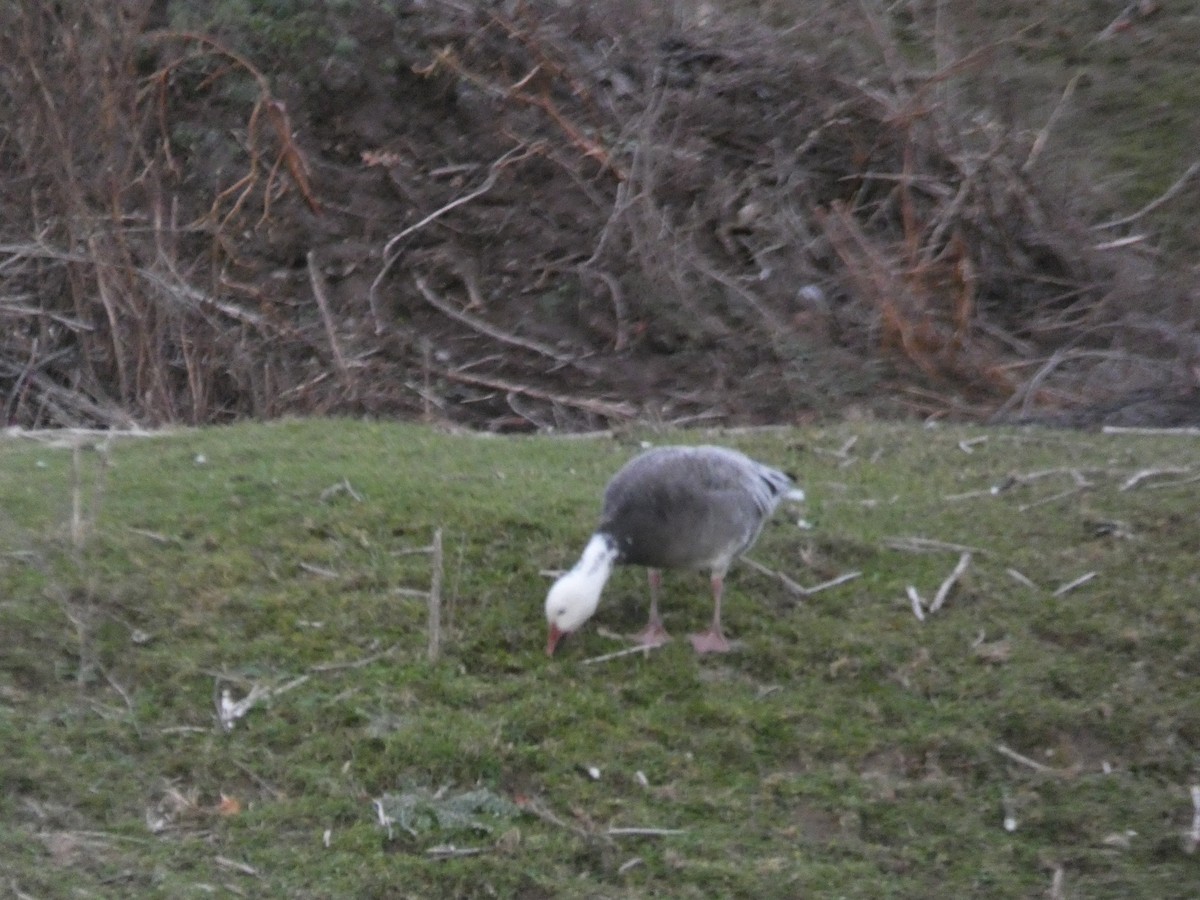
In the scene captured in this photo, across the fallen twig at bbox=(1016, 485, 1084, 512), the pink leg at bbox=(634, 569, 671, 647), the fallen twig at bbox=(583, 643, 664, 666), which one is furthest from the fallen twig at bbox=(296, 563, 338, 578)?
the fallen twig at bbox=(1016, 485, 1084, 512)

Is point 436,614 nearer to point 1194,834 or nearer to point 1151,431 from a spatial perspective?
point 1194,834

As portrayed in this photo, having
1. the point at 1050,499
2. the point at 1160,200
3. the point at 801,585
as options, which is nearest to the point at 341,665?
the point at 801,585

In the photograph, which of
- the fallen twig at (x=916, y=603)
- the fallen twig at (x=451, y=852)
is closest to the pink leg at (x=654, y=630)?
the fallen twig at (x=916, y=603)

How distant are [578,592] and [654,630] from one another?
43 centimetres

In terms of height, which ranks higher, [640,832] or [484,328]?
[640,832]

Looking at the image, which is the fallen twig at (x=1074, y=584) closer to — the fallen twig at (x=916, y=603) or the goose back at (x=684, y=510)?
the fallen twig at (x=916, y=603)

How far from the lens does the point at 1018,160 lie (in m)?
12.6

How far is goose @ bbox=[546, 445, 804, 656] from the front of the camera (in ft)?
18.4

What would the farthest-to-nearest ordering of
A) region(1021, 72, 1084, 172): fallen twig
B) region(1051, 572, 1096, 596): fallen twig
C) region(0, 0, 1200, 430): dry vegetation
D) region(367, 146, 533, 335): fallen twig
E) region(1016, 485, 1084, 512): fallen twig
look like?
region(1021, 72, 1084, 172): fallen twig → region(367, 146, 533, 335): fallen twig → region(0, 0, 1200, 430): dry vegetation → region(1016, 485, 1084, 512): fallen twig → region(1051, 572, 1096, 596): fallen twig

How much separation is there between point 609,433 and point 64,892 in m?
4.65

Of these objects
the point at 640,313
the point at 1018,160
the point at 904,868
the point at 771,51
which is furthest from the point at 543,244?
the point at 904,868

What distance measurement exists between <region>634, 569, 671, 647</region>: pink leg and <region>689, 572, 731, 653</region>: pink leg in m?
0.11

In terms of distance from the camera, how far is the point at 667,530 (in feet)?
18.5

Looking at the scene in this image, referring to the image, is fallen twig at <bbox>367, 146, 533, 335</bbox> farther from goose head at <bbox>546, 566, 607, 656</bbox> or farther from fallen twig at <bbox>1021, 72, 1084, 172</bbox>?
goose head at <bbox>546, 566, 607, 656</bbox>
